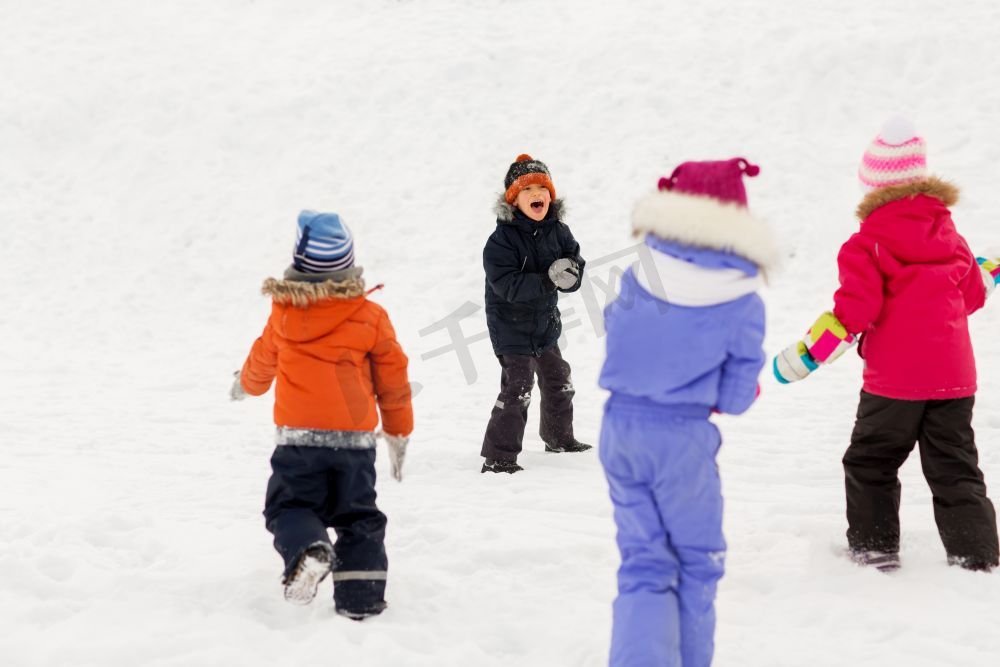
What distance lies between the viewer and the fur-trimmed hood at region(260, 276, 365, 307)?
4055 mm

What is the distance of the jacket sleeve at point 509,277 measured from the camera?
246 inches

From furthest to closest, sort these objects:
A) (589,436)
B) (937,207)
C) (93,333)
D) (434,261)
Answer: (434,261), (93,333), (589,436), (937,207)

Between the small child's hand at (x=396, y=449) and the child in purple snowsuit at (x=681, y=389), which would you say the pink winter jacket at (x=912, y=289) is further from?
the small child's hand at (x=396, y=449)

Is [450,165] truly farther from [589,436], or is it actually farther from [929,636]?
[929,636]

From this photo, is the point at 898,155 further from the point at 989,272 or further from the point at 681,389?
the point at 681,389

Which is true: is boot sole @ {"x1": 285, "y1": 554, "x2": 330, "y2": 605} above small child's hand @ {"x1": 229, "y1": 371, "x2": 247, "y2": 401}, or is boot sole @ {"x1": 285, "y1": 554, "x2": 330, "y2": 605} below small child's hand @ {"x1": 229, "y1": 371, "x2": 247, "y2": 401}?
below

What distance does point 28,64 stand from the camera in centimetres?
1473

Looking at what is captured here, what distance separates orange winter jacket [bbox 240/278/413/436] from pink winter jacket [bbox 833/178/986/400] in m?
2.07

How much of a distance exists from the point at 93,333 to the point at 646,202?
28.0 ft

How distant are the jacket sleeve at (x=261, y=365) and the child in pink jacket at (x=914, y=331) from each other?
7.39 ft

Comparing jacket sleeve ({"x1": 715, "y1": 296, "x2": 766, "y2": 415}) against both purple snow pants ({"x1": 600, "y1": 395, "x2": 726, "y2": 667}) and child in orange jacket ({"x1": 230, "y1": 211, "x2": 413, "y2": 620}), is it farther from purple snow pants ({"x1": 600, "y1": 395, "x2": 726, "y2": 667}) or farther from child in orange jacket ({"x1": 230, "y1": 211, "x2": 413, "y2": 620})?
child in orange jacket ({"x1": 230, "y1": 211, "x2": 413, "y2": 620})

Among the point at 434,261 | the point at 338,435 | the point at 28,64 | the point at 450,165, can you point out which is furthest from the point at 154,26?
the point at 338,435

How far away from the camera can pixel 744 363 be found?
3.46m

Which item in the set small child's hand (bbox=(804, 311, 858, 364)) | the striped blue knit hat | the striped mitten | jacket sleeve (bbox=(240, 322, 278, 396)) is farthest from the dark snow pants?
small child's hand (bbox=(804, 311, 858, 364))
